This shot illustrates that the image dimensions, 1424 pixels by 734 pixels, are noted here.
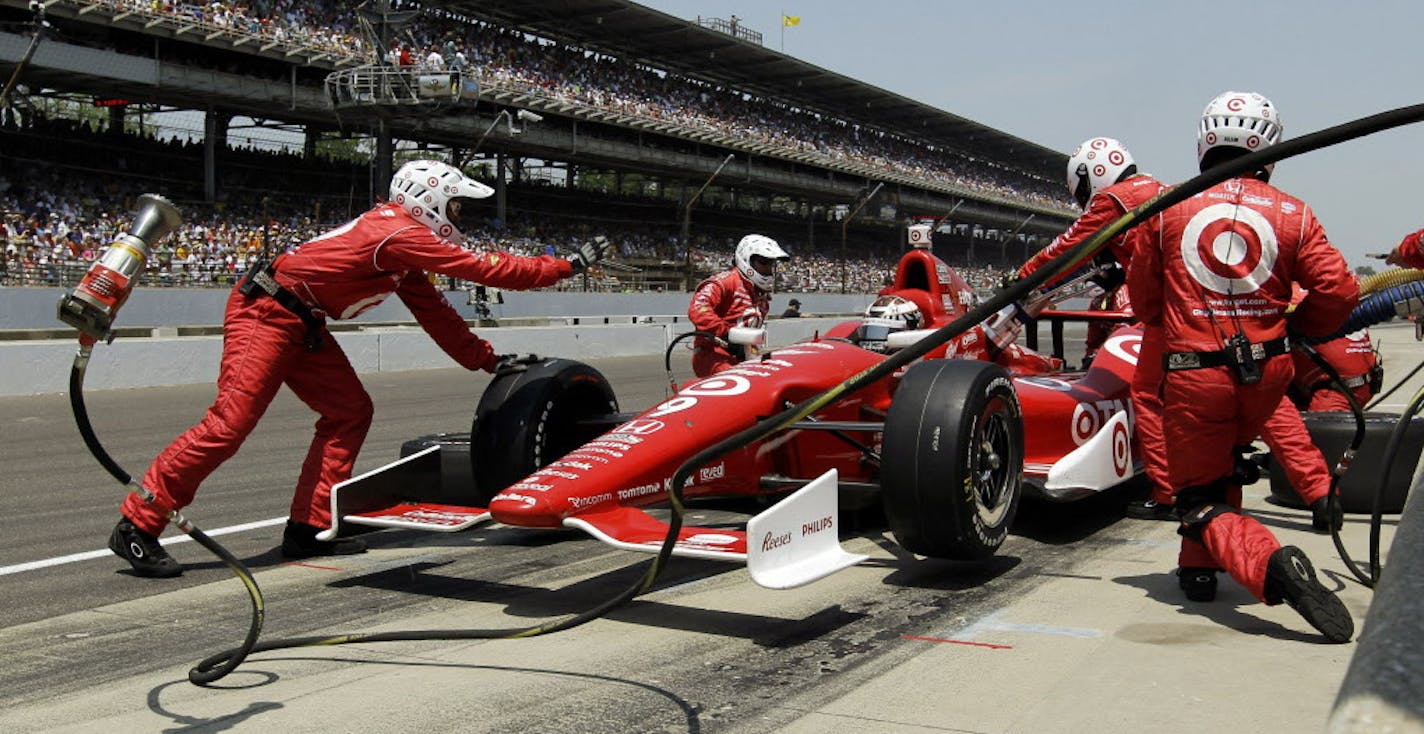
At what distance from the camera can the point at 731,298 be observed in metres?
9.72

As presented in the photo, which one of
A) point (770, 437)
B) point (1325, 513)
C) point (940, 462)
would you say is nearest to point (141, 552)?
point (770, 437)

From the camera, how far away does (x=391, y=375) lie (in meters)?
18.7

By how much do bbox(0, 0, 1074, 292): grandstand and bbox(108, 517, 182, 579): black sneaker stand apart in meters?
18.5

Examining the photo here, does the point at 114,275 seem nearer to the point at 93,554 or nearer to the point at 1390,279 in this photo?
the point at 93,554

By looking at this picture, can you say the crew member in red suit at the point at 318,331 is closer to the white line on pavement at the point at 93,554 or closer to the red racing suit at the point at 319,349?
the red racing suit at the point at 319,349

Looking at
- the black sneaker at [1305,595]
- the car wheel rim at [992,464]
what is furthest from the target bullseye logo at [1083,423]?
the black sneaker at [1305,595]

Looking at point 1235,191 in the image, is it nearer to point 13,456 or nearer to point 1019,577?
point 1019,577

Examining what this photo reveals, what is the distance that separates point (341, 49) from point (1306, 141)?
32930 millimetres

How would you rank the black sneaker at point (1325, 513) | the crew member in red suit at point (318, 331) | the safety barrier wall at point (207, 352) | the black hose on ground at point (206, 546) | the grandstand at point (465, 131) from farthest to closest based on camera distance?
the grandstand at point (465, 131), the safety barrier wall at point (207, 352), the crew member in red suit at point (318, 331), the black sneaker at point (1325, 513), the black hose on ground at point (206, 546)

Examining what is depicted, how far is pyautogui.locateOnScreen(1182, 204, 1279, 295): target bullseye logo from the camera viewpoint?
446 cm

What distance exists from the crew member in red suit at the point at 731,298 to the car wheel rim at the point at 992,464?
443cm

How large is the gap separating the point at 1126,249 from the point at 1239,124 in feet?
4.88

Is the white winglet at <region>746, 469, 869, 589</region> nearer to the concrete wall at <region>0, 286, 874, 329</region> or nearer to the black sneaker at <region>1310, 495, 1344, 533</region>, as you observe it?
the black sneaker at <region>1310, 495, 1344, 533</region>

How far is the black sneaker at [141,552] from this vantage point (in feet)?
17.0
